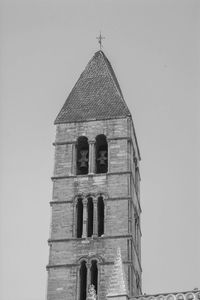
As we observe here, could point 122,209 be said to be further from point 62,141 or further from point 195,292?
point 195,292

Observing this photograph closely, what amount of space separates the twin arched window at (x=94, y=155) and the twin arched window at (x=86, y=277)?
4100 mm

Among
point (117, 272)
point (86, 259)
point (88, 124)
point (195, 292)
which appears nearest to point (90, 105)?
point (88, 124)

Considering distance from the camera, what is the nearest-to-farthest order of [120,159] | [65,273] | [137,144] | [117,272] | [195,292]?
[195,292] → [117,272] → [65,273] → [120,159] → [137,144]

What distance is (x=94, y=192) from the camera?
3434 centimetres

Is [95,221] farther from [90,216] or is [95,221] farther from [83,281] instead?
[83,281]

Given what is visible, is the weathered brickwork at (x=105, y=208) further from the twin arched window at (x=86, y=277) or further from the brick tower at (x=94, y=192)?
the twin arched window at (x=86, y=277)

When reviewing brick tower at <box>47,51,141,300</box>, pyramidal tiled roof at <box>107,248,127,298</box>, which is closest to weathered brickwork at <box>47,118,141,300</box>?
brick tower at <box>47,51,141,300</box>

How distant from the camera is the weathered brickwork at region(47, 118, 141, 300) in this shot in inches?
1277

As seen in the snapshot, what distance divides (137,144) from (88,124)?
2.89 meters

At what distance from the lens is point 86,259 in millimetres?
32875

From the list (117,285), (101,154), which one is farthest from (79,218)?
(117,285)

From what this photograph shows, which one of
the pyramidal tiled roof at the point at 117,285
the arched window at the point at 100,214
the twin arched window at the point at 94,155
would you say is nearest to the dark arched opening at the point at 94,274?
the arched window at the point at 100,214

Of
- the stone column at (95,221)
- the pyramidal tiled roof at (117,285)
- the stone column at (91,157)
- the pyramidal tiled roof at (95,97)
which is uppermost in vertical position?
the pyramidal tiled roof at (95,97)

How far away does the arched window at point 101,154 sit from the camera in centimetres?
3566
